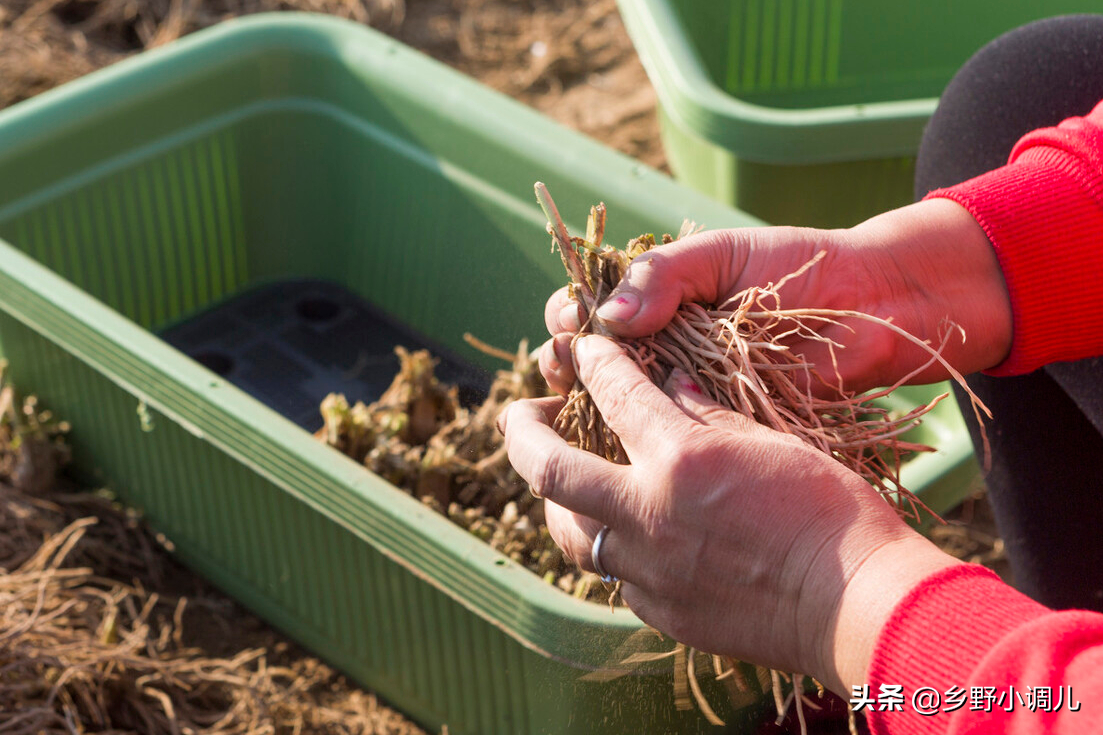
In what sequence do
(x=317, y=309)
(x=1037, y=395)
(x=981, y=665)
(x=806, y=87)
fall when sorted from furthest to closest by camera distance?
(x=806, y=87) → (x=317, y=309) → (x=1037, y=395) → (x=981, y=665)

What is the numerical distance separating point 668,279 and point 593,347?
0.30 feet

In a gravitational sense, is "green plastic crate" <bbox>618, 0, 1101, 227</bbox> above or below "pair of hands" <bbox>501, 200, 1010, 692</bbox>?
below

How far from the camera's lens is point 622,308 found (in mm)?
1001

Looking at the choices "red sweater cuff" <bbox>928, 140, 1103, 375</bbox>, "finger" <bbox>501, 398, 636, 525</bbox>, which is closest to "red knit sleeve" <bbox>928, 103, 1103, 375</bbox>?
"red sweater cuff" <bbox>928, 140, 1103, 375</bbox>

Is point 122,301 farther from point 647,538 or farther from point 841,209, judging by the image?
point 647,538

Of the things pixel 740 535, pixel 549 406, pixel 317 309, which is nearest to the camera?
pixel 740 535

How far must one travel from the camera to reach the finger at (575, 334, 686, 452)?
894 mm

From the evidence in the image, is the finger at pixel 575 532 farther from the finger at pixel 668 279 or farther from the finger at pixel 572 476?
the finger at pixel 668 279

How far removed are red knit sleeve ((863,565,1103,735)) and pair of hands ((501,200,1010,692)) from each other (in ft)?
0.07

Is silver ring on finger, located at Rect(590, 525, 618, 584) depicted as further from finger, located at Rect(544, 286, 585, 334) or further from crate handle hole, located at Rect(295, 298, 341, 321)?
crate handle hole, located at Rect(295, 298, 341, 321)

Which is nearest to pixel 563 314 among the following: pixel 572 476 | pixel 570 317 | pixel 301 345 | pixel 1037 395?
pixel 570 317

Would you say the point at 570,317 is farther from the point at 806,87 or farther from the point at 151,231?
the point at 806,87

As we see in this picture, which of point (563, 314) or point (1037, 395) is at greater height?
point (563, 314)

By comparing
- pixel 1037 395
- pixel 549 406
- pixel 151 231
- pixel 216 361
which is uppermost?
pixel 549 406
